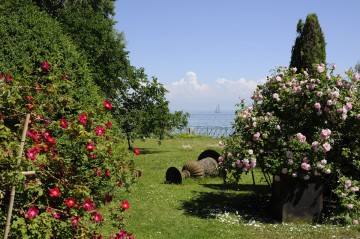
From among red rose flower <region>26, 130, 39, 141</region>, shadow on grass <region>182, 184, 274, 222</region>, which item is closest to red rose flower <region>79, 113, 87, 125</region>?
red rose flower <region>26, 130, 39, 141</region>

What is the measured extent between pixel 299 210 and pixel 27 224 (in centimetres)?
564

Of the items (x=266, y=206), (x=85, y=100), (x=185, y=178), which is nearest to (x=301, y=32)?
(x=185, y=178)

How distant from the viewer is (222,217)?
8.28m

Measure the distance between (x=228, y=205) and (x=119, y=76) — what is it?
480 inches

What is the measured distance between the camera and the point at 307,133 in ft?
26.3

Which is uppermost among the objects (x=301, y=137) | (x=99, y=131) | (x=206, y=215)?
(x=301, y=137)

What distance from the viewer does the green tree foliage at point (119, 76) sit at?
58.7ft

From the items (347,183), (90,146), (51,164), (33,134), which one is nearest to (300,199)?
(347,183)

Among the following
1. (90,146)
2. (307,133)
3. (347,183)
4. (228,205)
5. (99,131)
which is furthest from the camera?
(228,205)

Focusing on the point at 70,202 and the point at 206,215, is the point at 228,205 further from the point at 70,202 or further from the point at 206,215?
the point at 70,202

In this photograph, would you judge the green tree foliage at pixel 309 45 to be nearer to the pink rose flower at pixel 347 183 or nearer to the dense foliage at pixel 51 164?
the pink rose flower at pixel 347 183

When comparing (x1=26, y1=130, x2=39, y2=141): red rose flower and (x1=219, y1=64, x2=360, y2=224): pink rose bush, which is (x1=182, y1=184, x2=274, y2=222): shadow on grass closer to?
(x1=219, y1=64, x2=360, y2=224): pink rose bush

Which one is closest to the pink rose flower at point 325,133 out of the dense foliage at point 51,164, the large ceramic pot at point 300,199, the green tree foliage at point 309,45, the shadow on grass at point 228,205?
the large ceramic pot at point 300,199

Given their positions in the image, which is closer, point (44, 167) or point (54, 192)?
point (54, 192)
